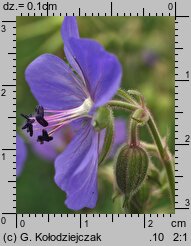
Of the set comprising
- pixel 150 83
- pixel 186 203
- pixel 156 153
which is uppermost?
pixel 150 83

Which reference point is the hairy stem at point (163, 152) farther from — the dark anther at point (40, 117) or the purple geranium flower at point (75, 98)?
the dark anther at point (40, 117)

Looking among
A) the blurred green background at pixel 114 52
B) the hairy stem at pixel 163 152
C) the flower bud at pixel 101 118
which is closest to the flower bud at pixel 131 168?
the hairy stem at pixel 163 152

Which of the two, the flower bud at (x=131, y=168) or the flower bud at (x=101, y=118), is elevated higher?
the flower bud at (x=101, y=118)

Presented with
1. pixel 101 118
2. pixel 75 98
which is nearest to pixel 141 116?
pixel 101 118

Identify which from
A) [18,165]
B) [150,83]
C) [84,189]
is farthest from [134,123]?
[150,83]

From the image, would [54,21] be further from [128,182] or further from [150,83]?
[128,182]

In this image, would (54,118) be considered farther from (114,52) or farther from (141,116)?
(114,52)
